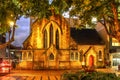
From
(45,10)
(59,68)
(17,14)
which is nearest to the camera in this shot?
(45,10)

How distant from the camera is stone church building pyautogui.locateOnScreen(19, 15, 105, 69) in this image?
67.4 m

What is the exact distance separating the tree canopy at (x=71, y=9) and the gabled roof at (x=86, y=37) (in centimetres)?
4932

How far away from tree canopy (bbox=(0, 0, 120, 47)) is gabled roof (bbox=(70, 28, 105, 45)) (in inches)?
1942

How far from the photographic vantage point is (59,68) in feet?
218

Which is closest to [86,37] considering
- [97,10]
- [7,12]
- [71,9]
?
[71,9]

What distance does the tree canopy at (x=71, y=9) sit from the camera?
1911cm

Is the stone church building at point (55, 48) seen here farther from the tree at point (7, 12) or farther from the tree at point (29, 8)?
the tree at point (29, 8)

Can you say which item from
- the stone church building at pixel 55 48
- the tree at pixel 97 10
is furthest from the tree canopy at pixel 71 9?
the stone church building at pixel 55 48

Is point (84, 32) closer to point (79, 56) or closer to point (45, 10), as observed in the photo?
point (79, 56)

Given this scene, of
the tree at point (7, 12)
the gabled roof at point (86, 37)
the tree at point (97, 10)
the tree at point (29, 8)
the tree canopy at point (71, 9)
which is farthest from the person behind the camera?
the gabled roof at point (86, 37)

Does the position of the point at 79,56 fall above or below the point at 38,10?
below

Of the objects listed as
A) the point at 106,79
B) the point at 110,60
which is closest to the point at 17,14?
the point at 106,79

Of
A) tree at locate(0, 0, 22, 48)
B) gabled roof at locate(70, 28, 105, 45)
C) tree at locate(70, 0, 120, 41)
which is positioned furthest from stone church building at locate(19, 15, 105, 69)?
tree at locate(70, 0, 120, 41)

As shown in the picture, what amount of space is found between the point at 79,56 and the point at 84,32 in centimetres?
897
